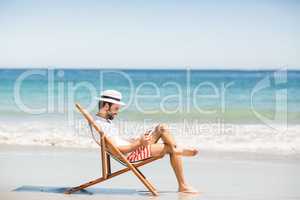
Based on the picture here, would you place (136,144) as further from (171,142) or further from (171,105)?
(171,105)

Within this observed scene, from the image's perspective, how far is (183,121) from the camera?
11102 millimetres

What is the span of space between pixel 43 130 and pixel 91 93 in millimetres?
8692

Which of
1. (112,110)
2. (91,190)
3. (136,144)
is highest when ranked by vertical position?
(112,110)

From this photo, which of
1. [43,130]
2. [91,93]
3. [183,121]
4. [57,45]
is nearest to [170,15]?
[57,45]

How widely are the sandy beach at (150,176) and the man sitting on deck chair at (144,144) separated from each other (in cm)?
22

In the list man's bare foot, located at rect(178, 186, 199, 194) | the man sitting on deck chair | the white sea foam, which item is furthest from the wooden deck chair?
the white sea foam

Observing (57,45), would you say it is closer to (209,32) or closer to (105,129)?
(209,32)

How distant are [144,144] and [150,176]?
97 centimetres

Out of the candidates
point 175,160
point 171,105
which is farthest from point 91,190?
point 171,105

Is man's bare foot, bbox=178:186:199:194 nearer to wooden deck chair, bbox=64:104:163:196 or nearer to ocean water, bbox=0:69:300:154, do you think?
wooden deck chair, bbox=64:104:163:196

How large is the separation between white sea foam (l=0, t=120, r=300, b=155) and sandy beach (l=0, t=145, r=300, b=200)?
743mm

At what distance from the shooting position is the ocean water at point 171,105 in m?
7.87

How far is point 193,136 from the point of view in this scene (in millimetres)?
8367

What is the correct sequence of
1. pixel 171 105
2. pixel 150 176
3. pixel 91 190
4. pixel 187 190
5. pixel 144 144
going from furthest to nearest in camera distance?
pixel 171 105
pixel 150 176
pixel 91 190
pixel 187 190
pixel 144 144
